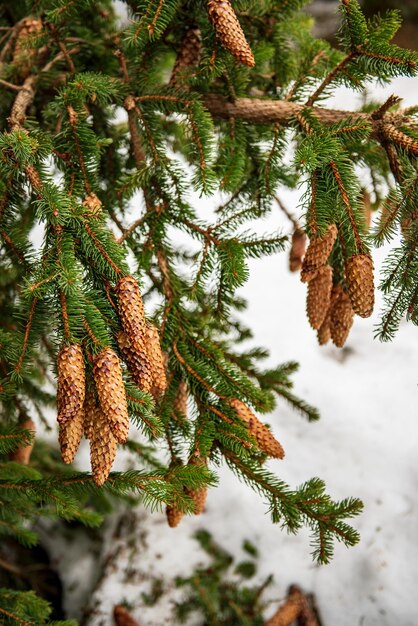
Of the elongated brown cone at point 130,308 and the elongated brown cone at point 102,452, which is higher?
the elongated brown cone at point 130,308

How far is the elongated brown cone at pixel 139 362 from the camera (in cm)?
117

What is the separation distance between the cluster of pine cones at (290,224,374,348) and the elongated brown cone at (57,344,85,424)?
2.14ft

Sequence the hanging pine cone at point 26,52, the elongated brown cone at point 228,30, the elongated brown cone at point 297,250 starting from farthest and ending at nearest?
the elongated brown cone at point 297,250 < the hanging pine cone at point 26,52 < the elongated brown cone at point 228,30

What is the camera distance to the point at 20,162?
4.27ft

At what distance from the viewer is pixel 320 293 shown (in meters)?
1.49

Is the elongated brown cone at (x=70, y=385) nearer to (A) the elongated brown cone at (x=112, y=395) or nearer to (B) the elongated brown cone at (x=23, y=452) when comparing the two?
(A) the elongated brown cone at (x=112, y=395)

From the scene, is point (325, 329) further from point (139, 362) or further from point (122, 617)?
point (122, 617)

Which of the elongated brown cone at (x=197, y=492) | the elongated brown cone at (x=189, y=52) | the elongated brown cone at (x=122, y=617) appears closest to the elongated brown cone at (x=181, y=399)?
the elongated brown cone at (x=197, y=492)

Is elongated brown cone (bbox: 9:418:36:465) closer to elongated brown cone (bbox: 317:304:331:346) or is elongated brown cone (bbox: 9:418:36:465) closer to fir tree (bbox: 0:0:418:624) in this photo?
fir tree (bbox: 0:0:418:624)

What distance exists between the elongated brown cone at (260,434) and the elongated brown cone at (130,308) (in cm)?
47

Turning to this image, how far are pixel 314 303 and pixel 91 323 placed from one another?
0.68m

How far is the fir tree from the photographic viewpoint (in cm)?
121

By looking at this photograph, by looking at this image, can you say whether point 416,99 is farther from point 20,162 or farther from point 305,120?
point 20,162

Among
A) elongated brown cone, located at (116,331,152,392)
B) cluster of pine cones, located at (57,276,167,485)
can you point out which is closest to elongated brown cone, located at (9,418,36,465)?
cluster of pine cones, located at (57,276,167,485)
